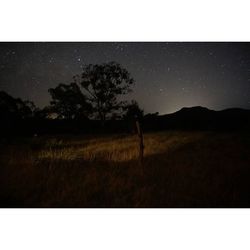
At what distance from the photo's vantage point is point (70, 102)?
1678 cm

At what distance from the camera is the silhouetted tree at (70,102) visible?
16516mm

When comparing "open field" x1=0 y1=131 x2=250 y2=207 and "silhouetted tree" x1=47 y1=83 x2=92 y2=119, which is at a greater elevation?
"silhouetted tree" x1=47 y1=83 x2=92 y2=119

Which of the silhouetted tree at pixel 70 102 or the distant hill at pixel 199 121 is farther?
the distant hill at pixel 199 121

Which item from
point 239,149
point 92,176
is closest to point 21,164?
point 92,176

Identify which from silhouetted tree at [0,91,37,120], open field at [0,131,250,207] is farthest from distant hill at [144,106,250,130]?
open field at [0,131,250,207]

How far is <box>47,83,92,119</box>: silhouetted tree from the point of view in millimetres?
16516

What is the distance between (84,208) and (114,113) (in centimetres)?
1245

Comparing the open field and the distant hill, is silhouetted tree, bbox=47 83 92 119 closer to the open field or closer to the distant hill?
the distant hill

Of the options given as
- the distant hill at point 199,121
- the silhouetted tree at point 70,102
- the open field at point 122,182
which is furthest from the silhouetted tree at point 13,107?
the distant hill at point 199,121

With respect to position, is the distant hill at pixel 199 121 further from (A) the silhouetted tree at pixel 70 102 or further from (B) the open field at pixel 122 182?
(B) the open field at pixel 122 182

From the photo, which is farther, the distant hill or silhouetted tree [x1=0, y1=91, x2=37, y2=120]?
the distant hill

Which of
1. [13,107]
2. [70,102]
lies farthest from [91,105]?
[13,107]

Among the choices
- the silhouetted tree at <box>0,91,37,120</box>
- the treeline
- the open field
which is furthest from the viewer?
the treeline
